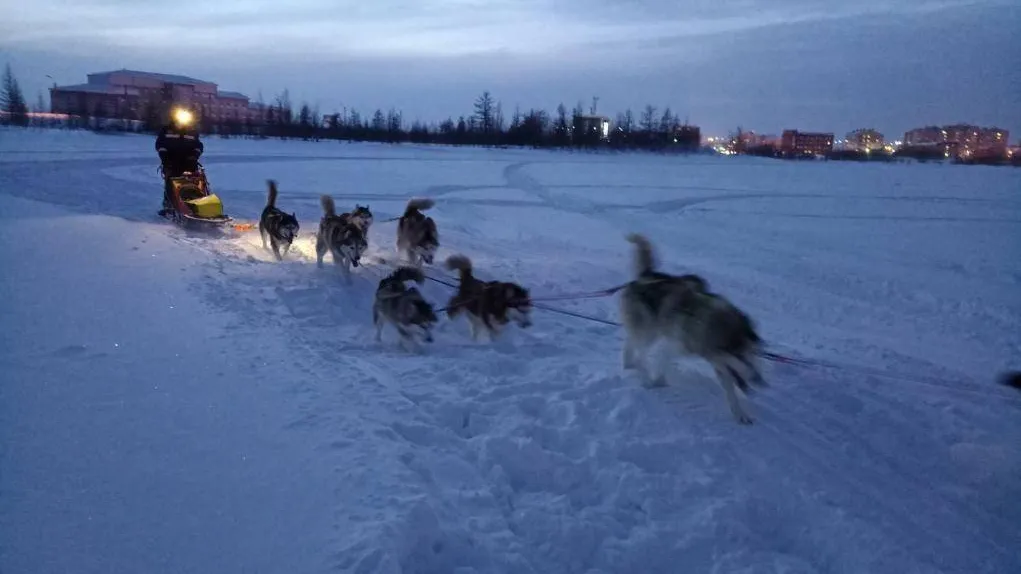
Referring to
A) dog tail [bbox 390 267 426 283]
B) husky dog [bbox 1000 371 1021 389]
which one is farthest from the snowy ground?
dog tail [bbox 390 267 426 283]

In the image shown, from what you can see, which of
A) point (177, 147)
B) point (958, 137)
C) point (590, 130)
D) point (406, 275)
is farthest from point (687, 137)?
point (406, 275)

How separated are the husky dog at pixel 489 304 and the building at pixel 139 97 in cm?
8654

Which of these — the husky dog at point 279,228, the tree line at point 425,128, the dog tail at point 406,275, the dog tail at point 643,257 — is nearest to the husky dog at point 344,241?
the husky dog at point 279,228

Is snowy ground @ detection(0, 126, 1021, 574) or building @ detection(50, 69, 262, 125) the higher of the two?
building @ detection(50, 69, 262, 125)

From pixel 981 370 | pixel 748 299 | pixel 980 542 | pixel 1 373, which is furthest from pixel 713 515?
pixel 748 299

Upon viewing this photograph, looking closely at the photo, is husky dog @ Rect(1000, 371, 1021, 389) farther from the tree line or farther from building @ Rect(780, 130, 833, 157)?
building @ Rect(780, 130, 833, 157)

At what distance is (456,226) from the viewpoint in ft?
55.7

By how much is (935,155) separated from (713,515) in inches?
4016

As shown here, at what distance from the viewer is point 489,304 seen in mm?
6797

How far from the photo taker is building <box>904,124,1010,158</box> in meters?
110

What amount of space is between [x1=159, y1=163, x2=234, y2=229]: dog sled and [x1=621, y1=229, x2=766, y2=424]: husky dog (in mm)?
9968

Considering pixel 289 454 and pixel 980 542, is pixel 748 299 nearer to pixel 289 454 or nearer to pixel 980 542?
pixel 980 542

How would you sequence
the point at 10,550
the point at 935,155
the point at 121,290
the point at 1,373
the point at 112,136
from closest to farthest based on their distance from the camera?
the point at 10,550
the point at 1,373
the point at 121,290
the point at 112,136
the point at 935,155

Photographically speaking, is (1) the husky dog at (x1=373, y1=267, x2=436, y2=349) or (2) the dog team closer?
(2) the dog team
